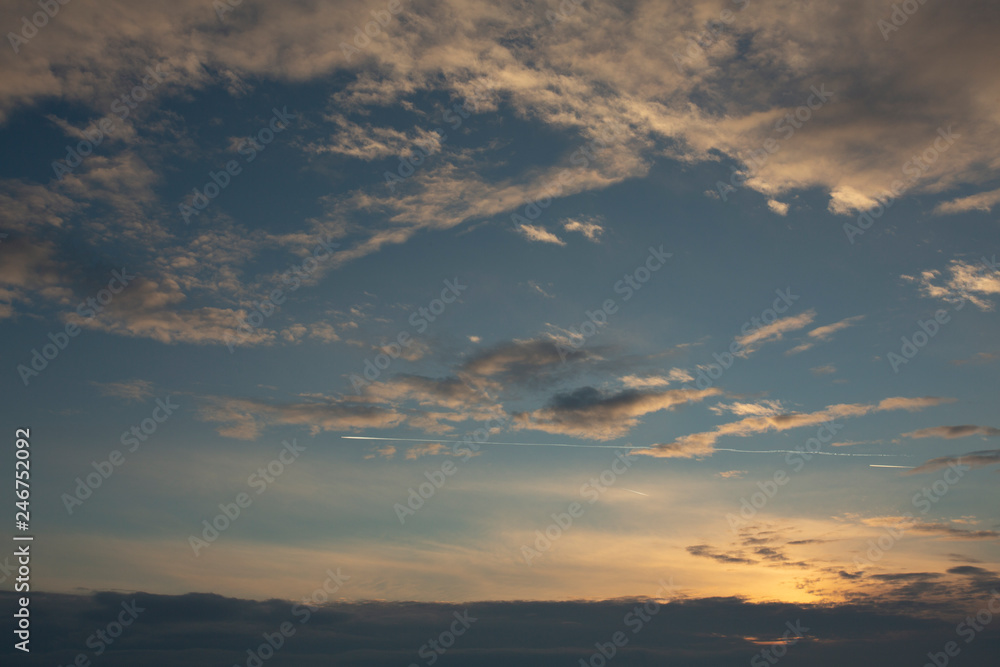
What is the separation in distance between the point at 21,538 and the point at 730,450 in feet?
269

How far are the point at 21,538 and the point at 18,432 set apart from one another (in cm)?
996

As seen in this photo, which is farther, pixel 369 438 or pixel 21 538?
pixel 369 438

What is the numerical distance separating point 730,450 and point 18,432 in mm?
83534

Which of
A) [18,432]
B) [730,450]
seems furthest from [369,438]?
[730,450]

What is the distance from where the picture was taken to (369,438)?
8394 cm

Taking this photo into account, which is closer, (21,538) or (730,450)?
(21,538)

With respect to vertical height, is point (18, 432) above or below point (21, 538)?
above

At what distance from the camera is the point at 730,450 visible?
84.8 metres

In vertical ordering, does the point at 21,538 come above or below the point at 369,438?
below

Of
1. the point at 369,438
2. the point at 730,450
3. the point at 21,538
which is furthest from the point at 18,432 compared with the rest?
the point at 730,450

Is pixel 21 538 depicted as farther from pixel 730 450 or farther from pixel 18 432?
pixel 730 450

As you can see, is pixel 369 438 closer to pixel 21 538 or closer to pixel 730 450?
pixel 21 538

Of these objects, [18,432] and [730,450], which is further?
[730,450]

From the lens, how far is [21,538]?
2162 inches
